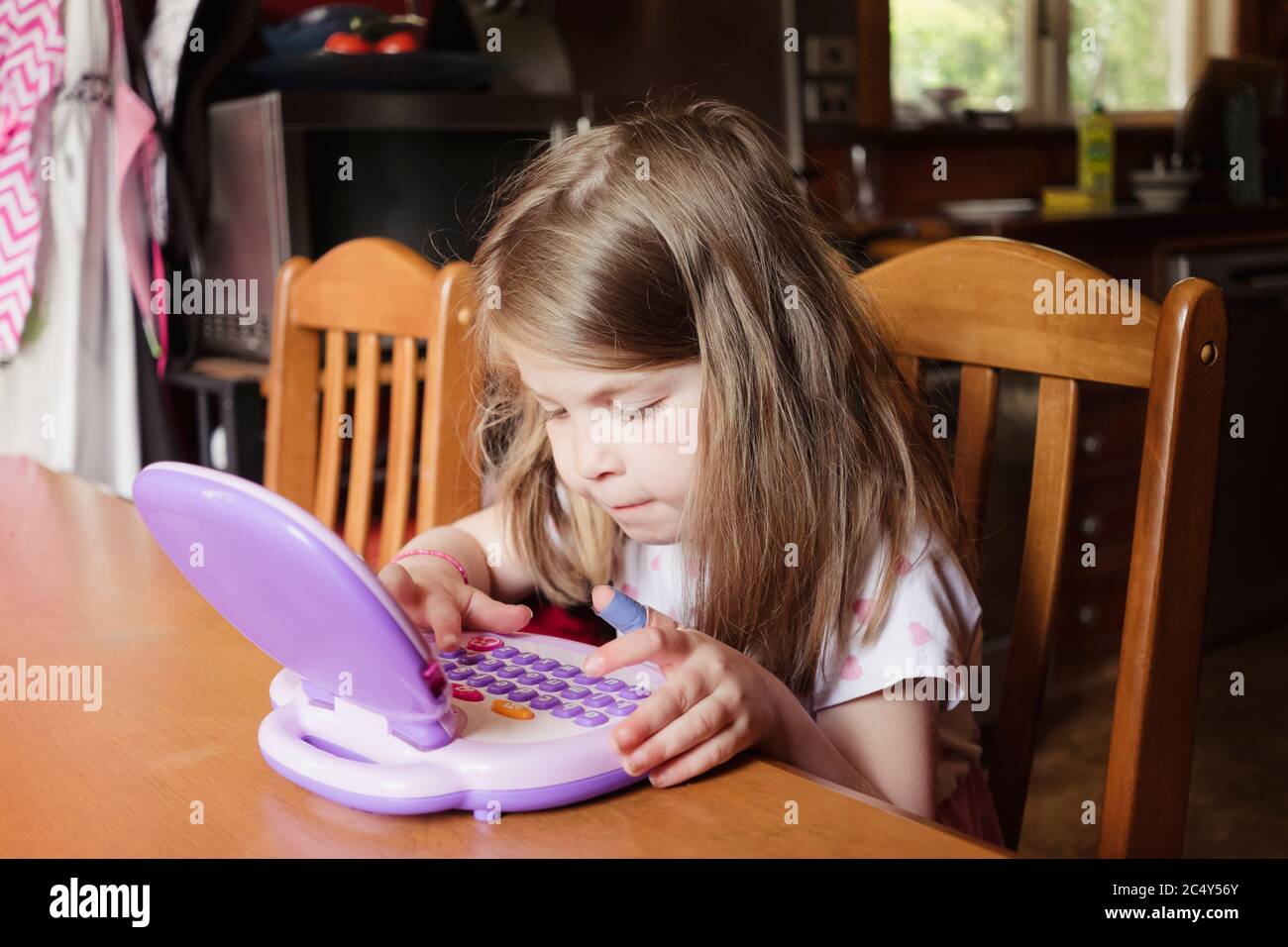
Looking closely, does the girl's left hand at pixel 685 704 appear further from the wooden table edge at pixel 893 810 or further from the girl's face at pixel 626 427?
the girl's face at pixel 626 427

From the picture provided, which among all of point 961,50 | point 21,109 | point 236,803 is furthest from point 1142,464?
point 961,50

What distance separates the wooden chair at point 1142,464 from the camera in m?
0.65

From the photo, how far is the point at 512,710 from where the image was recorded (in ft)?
1.92

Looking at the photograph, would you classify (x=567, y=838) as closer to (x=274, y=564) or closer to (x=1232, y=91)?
(x=274, y=564)

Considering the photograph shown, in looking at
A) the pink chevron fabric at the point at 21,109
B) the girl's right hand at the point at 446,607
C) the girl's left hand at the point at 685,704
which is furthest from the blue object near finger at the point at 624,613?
the pink chevron fabric at the point at 21,109

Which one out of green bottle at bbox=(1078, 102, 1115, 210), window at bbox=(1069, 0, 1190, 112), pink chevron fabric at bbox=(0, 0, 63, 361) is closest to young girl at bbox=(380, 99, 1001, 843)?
pink chevron fabric at bbox=(0, 0, 63, 361)

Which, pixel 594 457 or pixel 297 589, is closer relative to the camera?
pixel 297 589

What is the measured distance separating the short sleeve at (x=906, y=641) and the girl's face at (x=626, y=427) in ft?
0.46

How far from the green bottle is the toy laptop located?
3.01 metres

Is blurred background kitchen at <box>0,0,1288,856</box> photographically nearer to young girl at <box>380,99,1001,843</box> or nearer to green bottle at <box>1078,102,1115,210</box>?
green bottle at <box>1078,102,1115,210</box>

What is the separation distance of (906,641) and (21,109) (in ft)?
4.93

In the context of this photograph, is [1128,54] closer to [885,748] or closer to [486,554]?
[486,554]

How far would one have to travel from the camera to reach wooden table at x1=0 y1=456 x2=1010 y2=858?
20.2 inches

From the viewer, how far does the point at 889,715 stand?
31.1 inches
